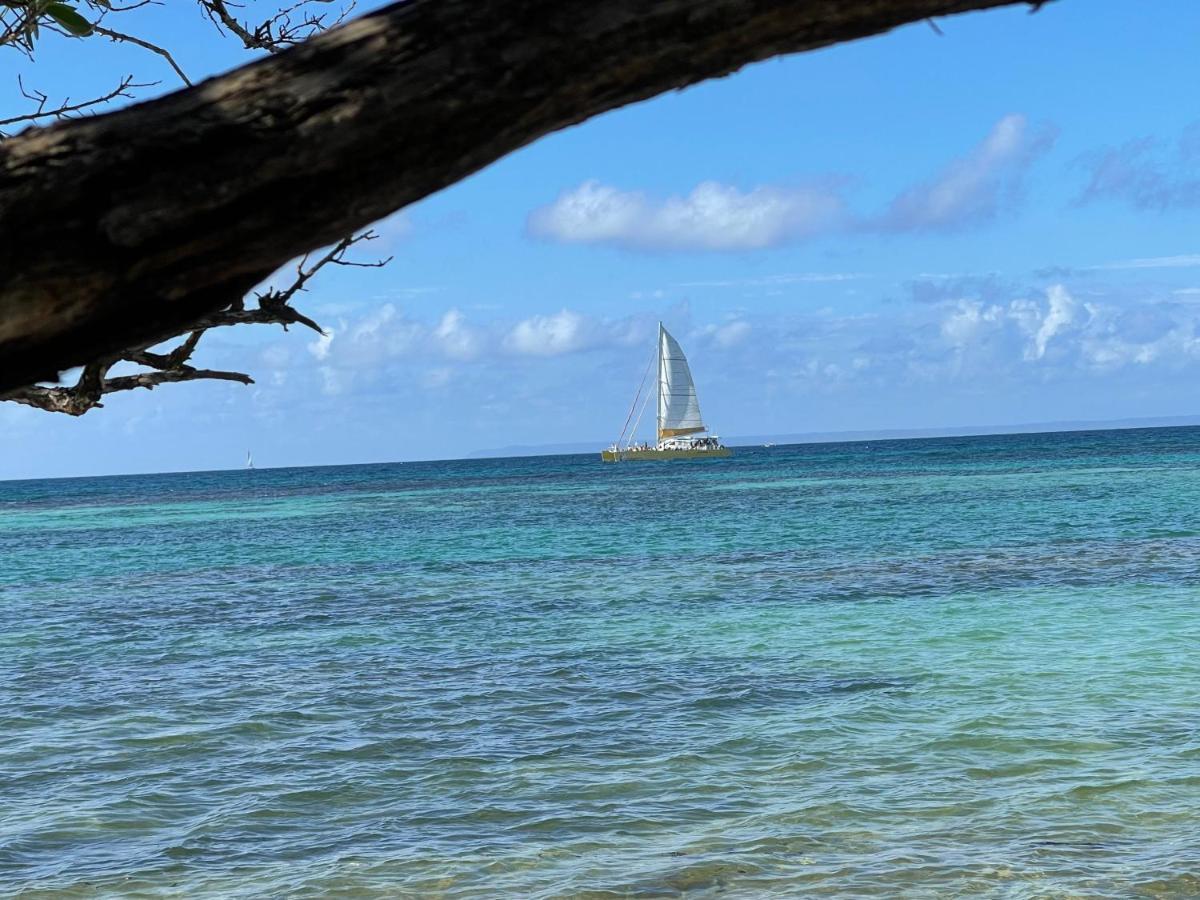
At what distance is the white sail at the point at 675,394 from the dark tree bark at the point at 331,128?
89469mm

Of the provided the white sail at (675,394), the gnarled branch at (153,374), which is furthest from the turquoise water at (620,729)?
the white sail at (675,394)

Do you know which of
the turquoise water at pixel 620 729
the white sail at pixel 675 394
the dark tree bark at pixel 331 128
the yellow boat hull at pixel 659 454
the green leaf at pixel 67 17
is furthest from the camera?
A: the yellow boat hull at pixel 659 454

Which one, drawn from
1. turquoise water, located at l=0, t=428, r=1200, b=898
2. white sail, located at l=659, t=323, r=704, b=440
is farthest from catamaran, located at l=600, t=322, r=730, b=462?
turquoise water, located at l=0, t=428, r=1200, b=898

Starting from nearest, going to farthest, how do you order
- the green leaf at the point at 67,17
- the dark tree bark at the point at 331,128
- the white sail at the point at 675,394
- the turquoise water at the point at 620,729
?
the dark tree bark at the point at 331,128
the green leaf at the point at 67,17
the turquoise water at the point at 620,729
the white sail at the point at 675,394

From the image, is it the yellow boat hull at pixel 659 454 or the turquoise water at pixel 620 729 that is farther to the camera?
the yellow boat hull at pixel 659 454

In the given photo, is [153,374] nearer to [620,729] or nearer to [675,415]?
[620,729]

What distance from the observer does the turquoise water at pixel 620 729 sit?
6309 millimetres

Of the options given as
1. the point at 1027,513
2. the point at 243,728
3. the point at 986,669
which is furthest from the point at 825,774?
the point at 1027,513

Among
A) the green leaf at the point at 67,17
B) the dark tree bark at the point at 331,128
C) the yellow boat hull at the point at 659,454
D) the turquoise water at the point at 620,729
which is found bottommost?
the turquoise water at the point at 620,729

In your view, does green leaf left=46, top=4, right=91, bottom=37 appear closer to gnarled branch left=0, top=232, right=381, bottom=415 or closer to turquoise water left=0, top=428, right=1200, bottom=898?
gnarled branch left=0, top=232, right=381, bottom=415

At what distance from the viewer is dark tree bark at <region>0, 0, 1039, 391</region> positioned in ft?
6.23

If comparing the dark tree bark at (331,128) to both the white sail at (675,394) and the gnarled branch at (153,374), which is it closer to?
the gnarled branch at (153,374)

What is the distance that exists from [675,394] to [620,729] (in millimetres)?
84660

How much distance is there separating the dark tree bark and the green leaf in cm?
182
